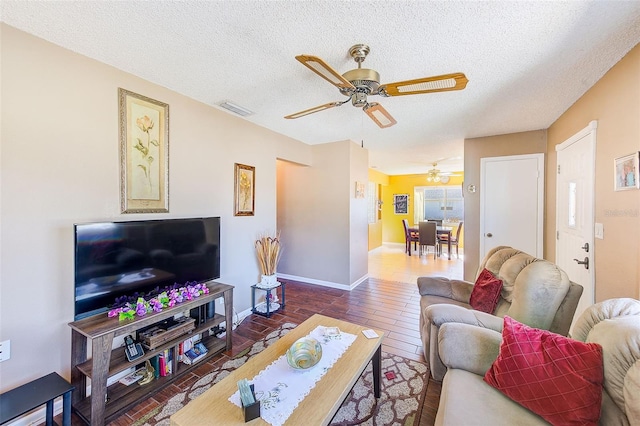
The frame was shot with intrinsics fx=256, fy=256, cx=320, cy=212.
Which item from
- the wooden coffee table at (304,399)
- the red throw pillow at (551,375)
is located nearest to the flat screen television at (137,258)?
the wooden coffee table at (304,399)

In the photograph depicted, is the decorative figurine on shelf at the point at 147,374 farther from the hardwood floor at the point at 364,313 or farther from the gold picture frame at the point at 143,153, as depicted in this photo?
the gold picture frame at the point at 143,153

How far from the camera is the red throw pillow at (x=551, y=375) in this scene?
3.39ft

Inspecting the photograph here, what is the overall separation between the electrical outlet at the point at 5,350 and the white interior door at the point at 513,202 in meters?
4.99

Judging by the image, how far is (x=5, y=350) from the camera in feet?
5.10

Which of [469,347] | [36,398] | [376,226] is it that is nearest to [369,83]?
[469,347]

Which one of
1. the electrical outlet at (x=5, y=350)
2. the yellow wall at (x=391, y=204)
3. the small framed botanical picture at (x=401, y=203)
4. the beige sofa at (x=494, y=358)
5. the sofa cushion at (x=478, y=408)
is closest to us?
the beige sofa at (x=494, y=358)

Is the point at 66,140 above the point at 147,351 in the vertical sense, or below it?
above

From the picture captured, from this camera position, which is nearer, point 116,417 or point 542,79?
point 116,417

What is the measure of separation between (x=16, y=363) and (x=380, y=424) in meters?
2.30

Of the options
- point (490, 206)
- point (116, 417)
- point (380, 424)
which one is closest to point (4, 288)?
point (116, 417)

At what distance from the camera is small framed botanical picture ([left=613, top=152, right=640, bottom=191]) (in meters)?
1.70

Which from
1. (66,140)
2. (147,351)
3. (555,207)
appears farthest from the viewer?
(555,207)

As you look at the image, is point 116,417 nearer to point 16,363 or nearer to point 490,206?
point 16,363

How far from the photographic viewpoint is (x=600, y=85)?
2160mm
